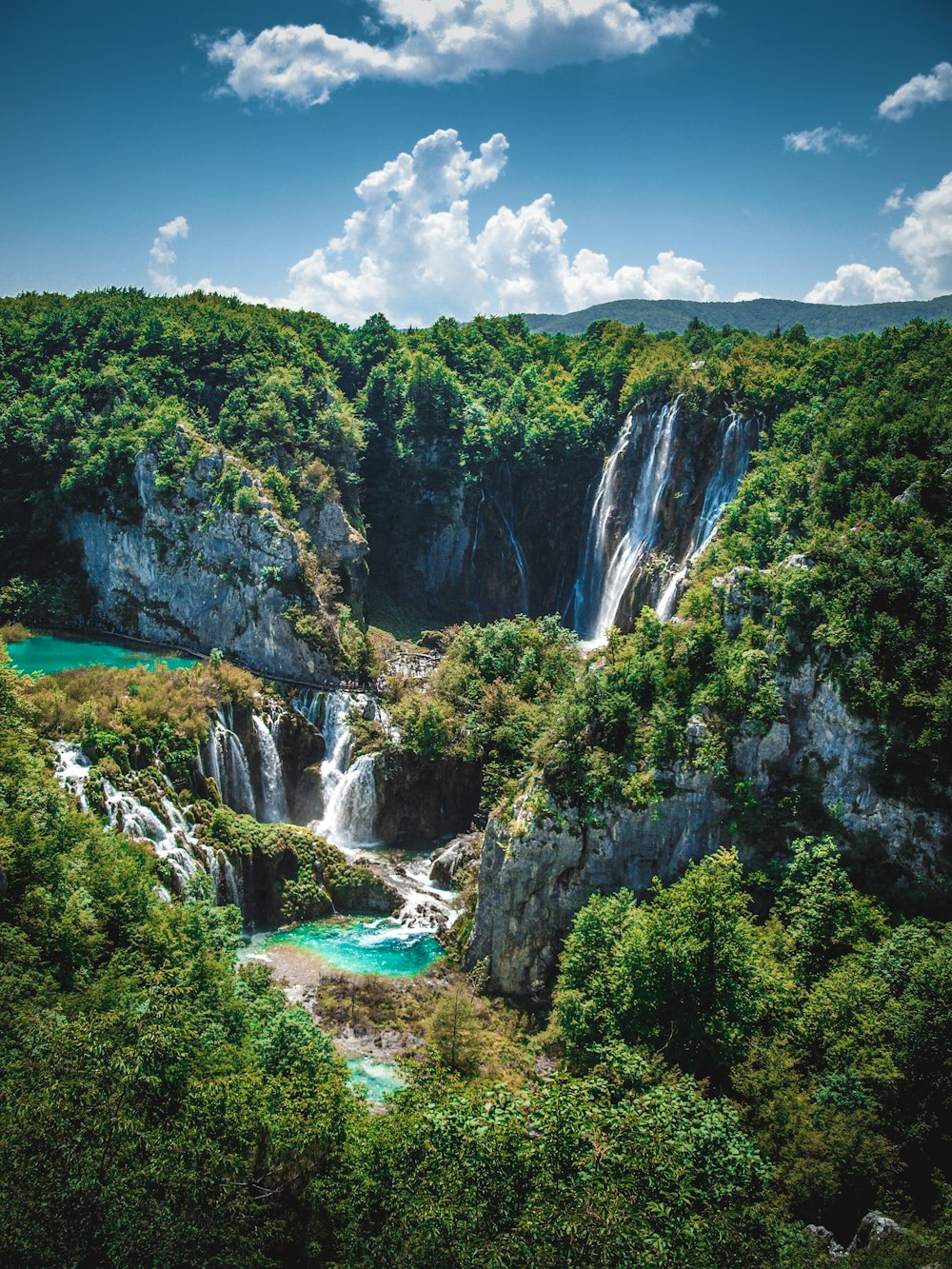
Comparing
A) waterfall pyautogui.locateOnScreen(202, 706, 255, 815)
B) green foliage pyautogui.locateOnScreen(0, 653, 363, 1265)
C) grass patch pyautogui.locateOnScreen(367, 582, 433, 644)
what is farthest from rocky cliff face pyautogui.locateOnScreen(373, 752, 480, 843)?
green foliage pyautogui.locateOnScreen(0, 653, 363, 1265)

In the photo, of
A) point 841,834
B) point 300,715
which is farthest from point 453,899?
point 841,834

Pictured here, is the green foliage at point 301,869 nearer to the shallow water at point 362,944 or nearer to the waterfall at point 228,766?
the shallow water at point 362,944

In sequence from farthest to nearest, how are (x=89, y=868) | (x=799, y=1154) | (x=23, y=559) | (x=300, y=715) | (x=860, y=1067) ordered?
1. (x=23, y=559)
2. (x=300, y=715)
3. (x=89, y=868)
4. (x=860, y=1067)
5. (x=799, y=1154)

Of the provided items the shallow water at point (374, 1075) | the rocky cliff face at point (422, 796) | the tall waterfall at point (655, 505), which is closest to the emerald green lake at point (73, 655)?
the rocky cliff face at point (422, 796)

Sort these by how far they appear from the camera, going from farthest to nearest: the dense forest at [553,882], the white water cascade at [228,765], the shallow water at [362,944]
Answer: the white water cascade at [228,765], the shallow water at [362,944], the dense forest at [553,882]

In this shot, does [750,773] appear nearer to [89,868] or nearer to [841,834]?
[841,834]

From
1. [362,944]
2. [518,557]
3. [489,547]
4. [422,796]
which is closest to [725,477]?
[518,557]
